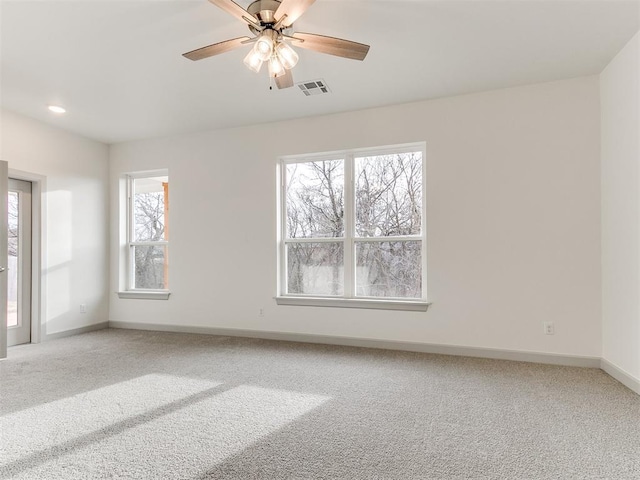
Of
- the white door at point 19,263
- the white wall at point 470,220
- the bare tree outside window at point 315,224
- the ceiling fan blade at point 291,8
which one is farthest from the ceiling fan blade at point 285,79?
the white door at point 19,263

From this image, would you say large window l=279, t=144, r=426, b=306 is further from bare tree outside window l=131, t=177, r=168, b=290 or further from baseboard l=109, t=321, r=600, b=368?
bare tree outside window l=131, t=177, r=168, b=290

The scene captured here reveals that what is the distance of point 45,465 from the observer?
185cm

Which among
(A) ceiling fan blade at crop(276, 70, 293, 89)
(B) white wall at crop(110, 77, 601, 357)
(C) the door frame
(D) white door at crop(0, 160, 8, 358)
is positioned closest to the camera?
(A) ceiling fan blade at crop(276, 70, 293, 89)

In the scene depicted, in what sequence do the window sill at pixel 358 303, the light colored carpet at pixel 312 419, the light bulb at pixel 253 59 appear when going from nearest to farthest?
the light colored carpet at pixel 312 419 → the light bulb at pixel 253 59 → the window sill at pixel 358 303

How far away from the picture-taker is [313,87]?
363cm

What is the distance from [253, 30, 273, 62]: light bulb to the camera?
2.22 m

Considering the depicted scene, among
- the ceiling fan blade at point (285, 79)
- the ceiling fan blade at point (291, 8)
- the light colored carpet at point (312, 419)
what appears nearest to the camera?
the light colored carpet at point (312, 419)

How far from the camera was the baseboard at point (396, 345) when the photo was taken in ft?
11.4

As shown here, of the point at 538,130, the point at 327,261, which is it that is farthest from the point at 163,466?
the point at 538,130

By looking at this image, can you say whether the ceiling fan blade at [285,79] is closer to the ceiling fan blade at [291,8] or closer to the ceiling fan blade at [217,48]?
the ceiling fan blade at [217,48]

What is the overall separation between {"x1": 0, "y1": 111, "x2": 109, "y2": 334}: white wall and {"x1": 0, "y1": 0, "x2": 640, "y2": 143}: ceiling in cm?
41

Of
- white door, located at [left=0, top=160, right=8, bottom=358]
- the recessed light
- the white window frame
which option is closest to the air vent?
the white window frame

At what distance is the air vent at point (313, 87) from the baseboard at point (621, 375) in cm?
353

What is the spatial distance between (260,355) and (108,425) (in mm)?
1703
